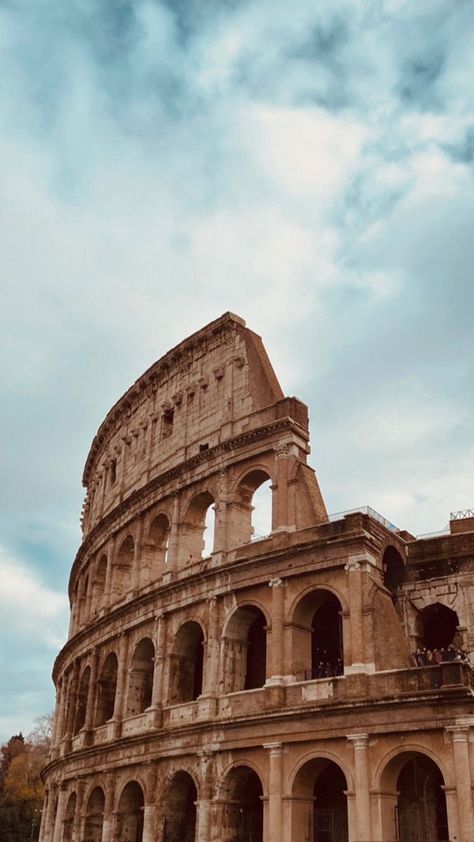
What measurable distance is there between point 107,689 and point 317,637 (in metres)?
8.81

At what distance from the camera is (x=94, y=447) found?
125 feet

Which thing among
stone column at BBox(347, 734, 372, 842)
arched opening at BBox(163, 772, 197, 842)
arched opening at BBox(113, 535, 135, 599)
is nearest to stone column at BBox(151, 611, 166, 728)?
arched opening at BBox(163, 772, 197, 842)

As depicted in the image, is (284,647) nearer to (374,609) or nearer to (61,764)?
(374,609)

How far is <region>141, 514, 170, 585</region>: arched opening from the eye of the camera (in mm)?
28230

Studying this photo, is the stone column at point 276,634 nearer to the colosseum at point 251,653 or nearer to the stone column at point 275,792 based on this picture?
the colosseum at point 251,653

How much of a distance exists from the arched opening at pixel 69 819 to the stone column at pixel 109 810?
11.7 ft

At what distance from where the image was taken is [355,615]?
20.0m

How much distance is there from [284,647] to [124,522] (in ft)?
34.8

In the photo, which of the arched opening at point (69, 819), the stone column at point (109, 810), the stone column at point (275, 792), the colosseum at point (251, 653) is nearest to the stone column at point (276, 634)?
the colosseum at point (251, 653)

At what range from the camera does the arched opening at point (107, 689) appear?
28.4 m

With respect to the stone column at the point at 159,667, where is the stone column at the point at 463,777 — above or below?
below

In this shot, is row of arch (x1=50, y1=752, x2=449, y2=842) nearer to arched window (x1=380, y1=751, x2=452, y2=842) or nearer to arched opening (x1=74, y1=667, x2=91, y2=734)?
arched window (x1=380, y1=751, x2=452, y2=842)

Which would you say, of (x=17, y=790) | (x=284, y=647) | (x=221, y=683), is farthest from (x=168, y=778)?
(x=17, y=790)

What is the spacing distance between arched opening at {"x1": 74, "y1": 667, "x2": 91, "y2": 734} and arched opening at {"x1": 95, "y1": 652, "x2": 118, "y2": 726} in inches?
62.0
